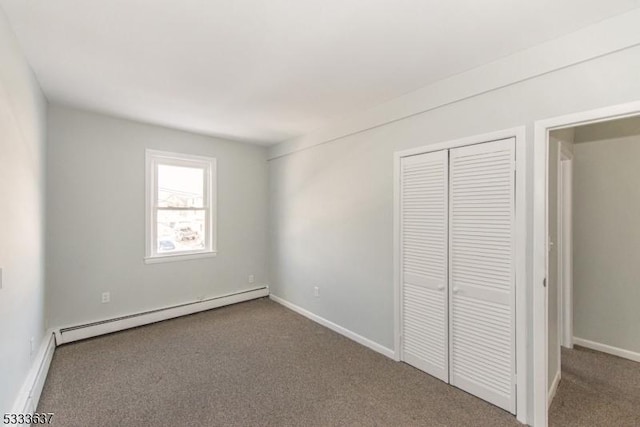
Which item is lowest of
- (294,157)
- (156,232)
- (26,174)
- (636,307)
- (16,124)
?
(636,307)

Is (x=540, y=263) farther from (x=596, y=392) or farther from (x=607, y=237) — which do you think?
(x=607, y=237)

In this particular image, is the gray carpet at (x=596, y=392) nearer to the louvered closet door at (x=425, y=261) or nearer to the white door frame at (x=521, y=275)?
the white door frame at (x=521, y=275)

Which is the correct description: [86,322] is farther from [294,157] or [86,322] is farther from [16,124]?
[294,157]

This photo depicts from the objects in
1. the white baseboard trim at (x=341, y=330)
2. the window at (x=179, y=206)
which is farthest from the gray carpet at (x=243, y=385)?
the window at (x=179, y=206)

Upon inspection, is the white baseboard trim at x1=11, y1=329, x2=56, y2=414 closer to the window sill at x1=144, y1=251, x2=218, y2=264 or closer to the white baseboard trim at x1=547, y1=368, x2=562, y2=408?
the window sill at x1=144, y1=251, x2=218, y2=264

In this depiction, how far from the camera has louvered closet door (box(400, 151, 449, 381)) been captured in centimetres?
244

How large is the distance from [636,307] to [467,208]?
2166 millimetres

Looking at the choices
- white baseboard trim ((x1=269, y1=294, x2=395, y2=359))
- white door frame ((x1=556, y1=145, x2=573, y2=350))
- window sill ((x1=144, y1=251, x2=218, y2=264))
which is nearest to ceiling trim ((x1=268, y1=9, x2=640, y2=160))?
white door frame ((x1=556, y1=145, x2=573, y2=350))

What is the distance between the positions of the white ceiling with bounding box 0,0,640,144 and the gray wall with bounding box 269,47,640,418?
308 mm

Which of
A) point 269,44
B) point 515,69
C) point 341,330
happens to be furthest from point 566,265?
point 269,44

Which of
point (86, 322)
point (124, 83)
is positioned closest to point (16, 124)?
point (124, 83)

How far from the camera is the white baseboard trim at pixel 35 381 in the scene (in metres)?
1.83

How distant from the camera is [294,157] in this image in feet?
13.8

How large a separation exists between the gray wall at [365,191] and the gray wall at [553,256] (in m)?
0.27
